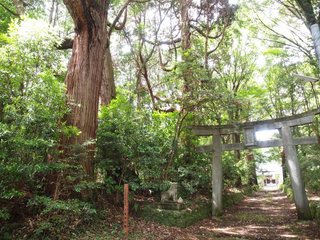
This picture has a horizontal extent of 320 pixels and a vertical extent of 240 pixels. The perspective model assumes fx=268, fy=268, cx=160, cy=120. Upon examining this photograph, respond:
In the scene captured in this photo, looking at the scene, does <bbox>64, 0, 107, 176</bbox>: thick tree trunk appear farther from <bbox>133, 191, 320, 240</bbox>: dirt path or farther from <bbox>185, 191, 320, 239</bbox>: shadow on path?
<bbox>185, 191, 320, 239</bbox>: shadow on path

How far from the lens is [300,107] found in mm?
17219

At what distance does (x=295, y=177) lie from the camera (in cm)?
929

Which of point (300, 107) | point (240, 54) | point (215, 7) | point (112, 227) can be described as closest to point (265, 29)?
point (240, 54)

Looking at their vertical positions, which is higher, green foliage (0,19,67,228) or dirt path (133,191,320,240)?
green foliage (0,19,67,228)

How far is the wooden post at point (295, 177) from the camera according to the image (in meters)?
8.96

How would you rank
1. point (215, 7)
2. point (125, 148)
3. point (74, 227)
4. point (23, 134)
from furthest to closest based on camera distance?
point (215, 7)
point (125, 148)
point (74, 227)
point (23, 134)

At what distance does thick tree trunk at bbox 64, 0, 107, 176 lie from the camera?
696cm

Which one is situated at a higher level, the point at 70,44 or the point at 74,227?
the point at 70,44

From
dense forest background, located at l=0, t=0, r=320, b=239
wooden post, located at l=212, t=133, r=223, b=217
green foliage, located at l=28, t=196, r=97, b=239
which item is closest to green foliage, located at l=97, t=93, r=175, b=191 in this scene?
dense forest background, located at l=0, t=0, r=320, b=239

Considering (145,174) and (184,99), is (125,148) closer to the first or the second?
(145,174)

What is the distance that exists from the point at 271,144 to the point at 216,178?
2.39 meters

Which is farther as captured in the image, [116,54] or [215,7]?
[116,54]

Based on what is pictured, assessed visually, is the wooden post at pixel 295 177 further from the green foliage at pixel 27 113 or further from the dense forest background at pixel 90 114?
the green foliage at pixel 27 113

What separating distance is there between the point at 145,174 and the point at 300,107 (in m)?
13.2
